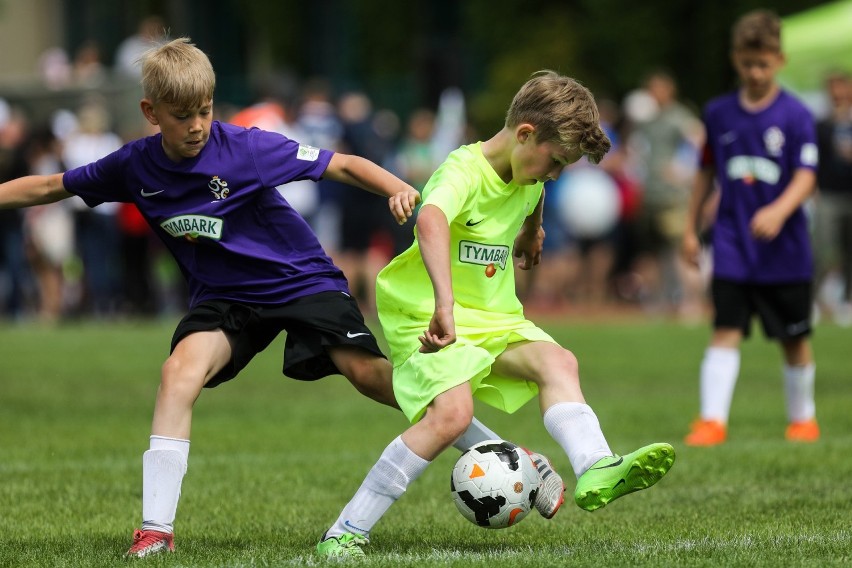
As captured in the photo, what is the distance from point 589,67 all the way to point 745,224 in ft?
58.7

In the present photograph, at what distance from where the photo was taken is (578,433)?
17.4 feet

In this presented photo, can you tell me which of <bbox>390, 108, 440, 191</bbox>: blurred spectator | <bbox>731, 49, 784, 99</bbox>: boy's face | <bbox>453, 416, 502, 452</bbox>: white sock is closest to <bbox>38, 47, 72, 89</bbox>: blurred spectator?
<bbox>390, 108, 440, 191</bbox>: blurred spectator


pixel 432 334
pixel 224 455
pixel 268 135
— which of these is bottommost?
pixel 224 455

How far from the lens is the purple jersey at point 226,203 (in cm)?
550

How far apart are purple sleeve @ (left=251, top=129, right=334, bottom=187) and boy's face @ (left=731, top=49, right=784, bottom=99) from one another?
3567 mm

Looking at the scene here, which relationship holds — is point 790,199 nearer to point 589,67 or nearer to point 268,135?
point 268,135

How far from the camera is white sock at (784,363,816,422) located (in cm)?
871

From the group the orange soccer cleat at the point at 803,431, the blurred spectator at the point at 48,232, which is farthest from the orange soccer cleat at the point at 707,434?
the blurred spectator at the point at 48,232

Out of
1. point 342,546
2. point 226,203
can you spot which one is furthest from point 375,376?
point 226,203

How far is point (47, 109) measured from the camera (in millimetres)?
20984

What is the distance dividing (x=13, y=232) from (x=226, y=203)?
14115 millimetres

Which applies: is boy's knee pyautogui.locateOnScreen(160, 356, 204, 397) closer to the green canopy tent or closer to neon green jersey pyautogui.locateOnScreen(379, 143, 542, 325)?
neon green jersey pyautogui.locateOnScreen(379, 143, 542, 325)

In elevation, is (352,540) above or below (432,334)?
below

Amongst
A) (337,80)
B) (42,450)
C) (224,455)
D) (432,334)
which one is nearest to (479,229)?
(432,334)
